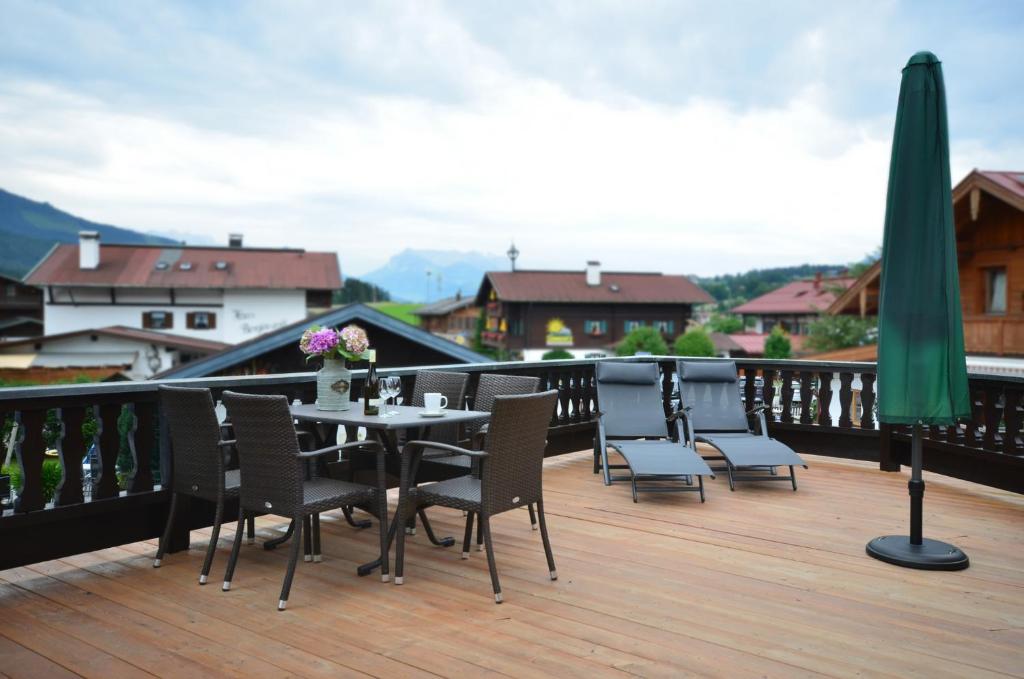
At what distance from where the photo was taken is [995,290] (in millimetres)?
16062

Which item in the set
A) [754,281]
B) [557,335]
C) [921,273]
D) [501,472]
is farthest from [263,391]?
[754,281]

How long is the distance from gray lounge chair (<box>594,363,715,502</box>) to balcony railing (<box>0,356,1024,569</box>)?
0.55 meters

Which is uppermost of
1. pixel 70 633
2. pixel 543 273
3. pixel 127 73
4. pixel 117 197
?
pixel 127 73

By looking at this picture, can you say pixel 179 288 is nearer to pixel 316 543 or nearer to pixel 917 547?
pixel 316 543

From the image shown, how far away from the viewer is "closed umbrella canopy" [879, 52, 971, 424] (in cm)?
395

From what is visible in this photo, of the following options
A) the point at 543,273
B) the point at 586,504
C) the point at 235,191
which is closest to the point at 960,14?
the point at 586,504

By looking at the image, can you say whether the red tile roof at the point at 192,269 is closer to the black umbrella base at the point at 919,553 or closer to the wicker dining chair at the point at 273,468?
the wicker dining chair at the point at 273,468

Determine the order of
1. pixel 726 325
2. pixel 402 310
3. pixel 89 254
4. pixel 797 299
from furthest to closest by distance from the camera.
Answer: pixel 402 310, pixel 726 325, pixel 797 299, pixel 89 254

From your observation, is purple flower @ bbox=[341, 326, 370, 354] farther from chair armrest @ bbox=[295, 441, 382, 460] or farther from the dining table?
chair armrest @ bbox=[295, 441, 382, 460]

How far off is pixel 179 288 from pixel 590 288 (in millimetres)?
21797

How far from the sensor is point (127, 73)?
199ft

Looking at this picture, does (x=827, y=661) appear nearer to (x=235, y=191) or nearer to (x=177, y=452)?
(x=177, y=452)

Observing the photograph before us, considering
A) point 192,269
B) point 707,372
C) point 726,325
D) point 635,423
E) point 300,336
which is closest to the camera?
point 635,423

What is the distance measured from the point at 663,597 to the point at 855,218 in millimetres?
39646
